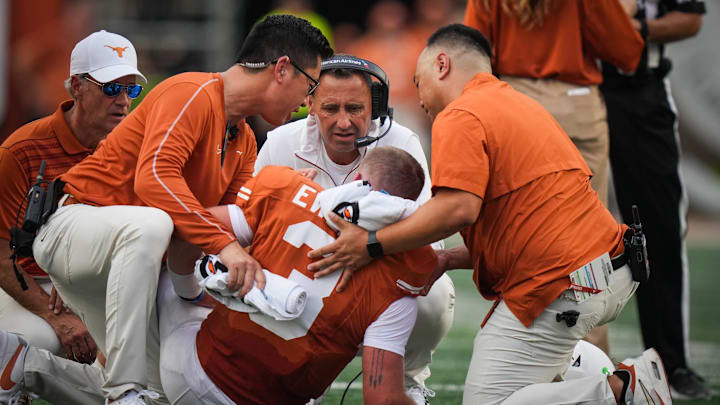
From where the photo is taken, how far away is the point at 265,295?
3049 millimetres

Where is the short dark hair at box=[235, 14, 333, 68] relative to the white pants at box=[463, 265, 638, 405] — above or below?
above

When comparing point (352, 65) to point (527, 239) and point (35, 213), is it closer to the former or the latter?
point (527, 239)

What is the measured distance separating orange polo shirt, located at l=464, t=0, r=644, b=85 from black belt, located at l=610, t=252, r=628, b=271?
155 centimetres

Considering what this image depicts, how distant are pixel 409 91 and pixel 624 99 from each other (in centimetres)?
812

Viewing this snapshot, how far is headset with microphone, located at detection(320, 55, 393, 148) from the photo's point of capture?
406 cm

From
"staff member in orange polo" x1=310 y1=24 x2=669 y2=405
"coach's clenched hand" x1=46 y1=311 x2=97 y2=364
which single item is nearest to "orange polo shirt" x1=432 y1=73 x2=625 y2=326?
"staff member in orange polo" x1=310 y1=24 x2=669 y2=405

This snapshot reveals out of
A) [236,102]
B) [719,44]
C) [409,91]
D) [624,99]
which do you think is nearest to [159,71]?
[409,91]

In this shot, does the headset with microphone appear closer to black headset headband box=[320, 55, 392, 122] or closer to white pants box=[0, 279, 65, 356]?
black headset headband box=[320, 55, 392, 122]

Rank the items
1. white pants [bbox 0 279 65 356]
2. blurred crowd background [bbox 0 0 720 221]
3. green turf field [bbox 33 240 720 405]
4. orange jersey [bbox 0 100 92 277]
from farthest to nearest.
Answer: blurred crowd background [bbox 0 0 720 221], green turf field [bbox 33 240 720 405], orange jersey [bbox 0 100 92 277], white pants [bbox 0 279 65 356]

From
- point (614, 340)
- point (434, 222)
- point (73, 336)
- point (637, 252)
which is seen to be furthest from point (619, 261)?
point (614, 340)

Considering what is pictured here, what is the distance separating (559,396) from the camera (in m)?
3.28

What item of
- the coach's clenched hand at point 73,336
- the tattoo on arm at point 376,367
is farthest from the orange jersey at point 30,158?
the tattoo on arm at point 376,367

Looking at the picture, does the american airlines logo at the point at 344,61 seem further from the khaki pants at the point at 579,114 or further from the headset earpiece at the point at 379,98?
the khaki pants at the point at 579,114

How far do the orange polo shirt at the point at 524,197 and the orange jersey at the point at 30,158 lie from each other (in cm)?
171
